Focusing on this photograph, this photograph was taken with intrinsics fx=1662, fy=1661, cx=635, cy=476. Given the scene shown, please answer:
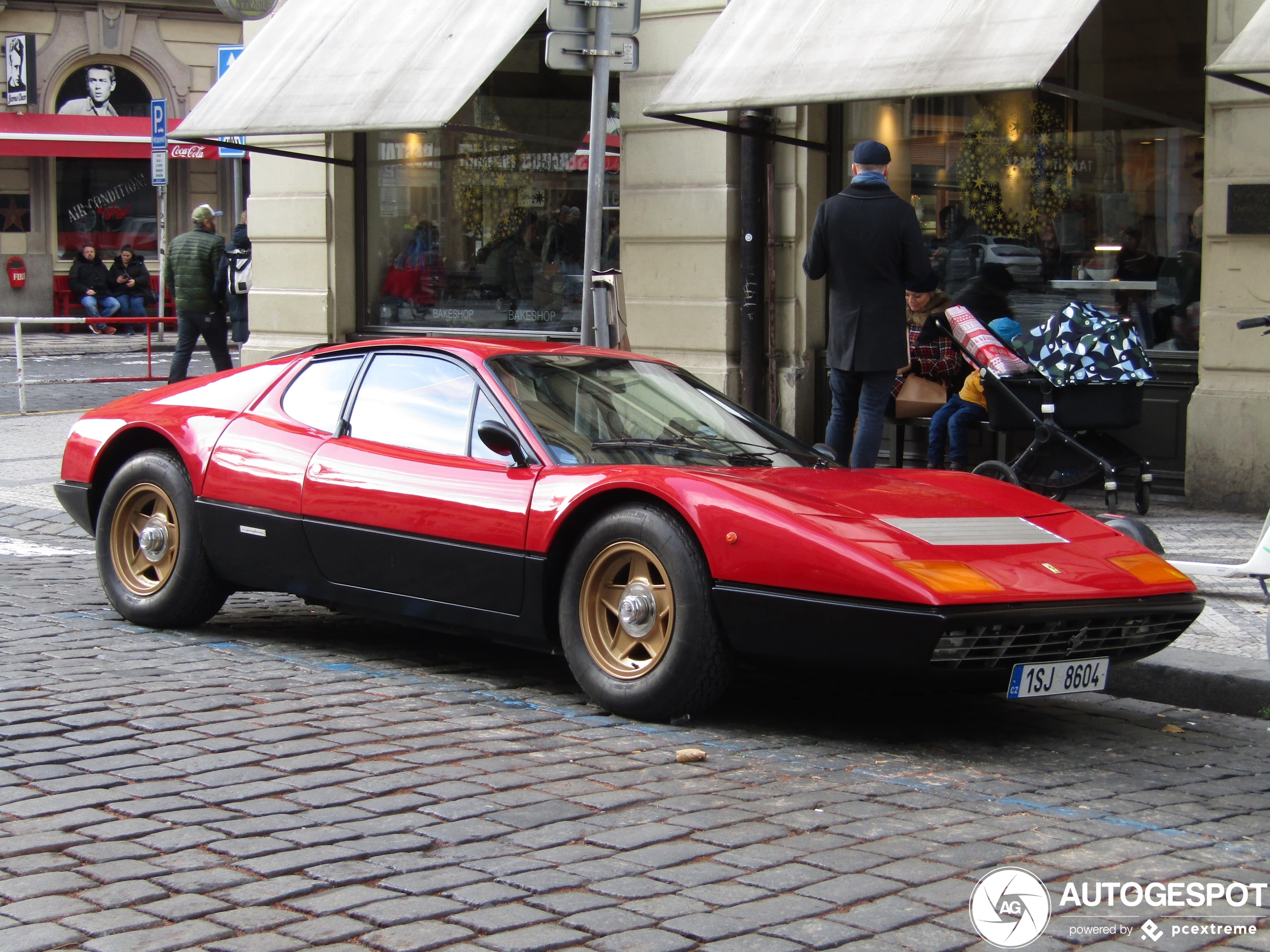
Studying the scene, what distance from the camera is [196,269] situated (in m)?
15.8

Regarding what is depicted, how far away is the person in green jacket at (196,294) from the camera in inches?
619

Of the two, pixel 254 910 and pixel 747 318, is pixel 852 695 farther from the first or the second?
pixel 747 318

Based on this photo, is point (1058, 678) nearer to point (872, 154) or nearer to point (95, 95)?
point (872, 154)

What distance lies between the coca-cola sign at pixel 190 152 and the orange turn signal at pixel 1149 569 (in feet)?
88.3

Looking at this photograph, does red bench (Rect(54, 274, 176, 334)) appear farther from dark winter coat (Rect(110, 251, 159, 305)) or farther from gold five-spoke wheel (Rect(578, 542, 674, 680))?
gold five-spoke wheel (Rect(578, 542, 674, 680))

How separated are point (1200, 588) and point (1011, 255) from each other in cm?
446

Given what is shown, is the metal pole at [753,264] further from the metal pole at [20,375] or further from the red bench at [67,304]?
the red bench at [67,304]

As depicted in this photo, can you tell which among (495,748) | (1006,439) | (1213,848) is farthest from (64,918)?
(1006,439)

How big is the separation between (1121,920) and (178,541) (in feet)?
14.3

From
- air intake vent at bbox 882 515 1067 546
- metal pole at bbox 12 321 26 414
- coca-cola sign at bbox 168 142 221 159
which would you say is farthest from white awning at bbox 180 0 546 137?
coca-cola sign at bbox 168 142 221 159

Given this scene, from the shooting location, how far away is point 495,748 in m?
5.04

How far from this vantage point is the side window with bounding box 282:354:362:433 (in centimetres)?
654

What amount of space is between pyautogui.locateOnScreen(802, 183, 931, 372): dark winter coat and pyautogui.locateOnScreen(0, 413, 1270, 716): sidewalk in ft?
5.67

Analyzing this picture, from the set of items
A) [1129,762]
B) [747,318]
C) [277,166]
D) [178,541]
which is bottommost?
[1129,762]
